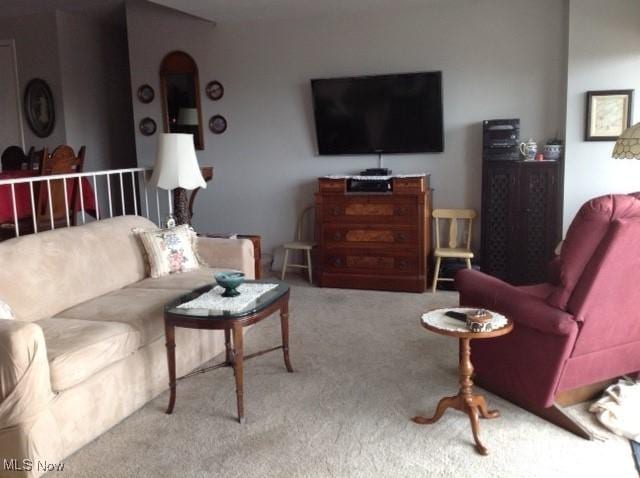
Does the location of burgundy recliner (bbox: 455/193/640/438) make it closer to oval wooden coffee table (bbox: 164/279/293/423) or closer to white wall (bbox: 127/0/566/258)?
oval wooden coffee table (bbox: 164/279/293/423)

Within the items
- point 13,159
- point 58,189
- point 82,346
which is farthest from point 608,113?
point 13,159

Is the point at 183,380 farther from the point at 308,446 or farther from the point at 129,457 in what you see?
the point at 308,446

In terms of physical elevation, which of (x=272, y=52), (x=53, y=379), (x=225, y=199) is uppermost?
(x=272, y=52)

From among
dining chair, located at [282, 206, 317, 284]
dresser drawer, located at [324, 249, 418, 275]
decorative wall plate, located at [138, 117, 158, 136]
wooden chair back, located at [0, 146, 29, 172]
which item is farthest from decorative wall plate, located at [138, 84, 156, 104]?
dresser drawer, located at [324, 249, 418, 275]

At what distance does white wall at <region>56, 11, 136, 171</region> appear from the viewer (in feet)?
21.7

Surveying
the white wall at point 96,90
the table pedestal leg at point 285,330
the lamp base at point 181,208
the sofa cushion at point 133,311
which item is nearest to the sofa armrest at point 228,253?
the lamp base at point 181,208

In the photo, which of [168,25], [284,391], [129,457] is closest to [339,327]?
[284,391]

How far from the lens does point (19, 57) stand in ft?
21.7

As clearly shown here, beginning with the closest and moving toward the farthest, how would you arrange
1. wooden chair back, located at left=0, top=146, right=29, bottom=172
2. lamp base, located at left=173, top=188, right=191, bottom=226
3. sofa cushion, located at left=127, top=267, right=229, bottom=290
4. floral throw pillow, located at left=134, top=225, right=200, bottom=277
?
sofa cushion, located at left=127, top=267, right=229, bottom=290 → floral throw pillow, located at left=134, top=225, right=200, bottom=277 → lamp base, located at left=173, top=188, right=191, bottom=226 → wooden chair back, located at left=0, top=146, right=29, bottom=172

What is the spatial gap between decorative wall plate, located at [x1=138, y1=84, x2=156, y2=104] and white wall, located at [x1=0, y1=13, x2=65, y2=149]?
0.90 meters

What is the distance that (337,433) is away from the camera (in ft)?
8.98

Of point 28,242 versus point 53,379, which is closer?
point 53,379

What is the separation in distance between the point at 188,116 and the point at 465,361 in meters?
4.57

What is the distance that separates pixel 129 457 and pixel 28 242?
133 cm
